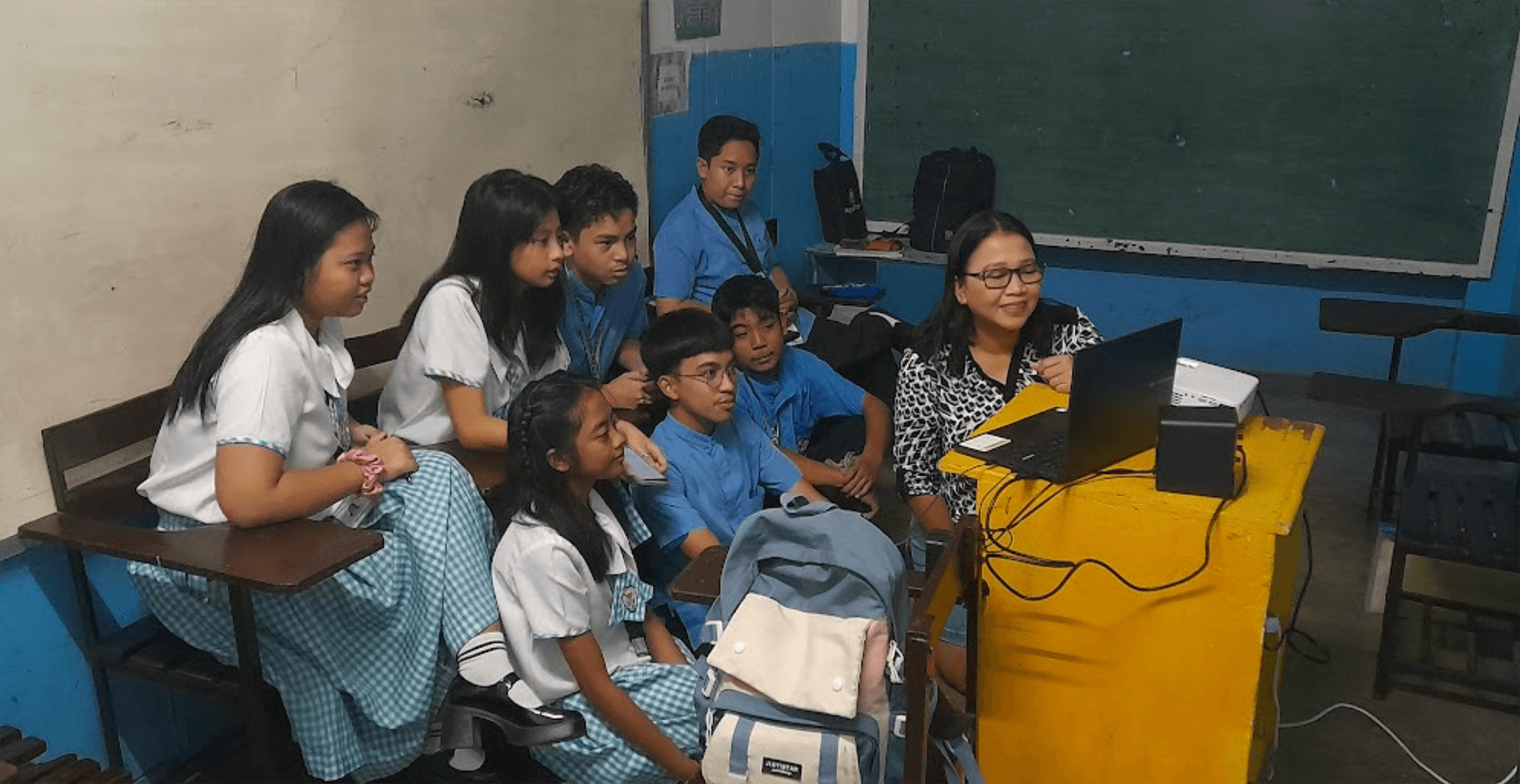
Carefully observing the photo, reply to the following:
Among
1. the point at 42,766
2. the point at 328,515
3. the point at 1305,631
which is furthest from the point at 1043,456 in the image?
the point at 42,766

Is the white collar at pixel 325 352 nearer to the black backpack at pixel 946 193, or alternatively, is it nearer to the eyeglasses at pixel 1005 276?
the eyeglasses at pixel 1005 276

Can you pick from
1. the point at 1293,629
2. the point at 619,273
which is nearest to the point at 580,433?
the point at 619,273

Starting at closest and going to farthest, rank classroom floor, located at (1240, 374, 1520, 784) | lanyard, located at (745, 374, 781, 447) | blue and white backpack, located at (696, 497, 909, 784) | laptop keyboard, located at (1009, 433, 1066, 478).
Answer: blue and white backpack, located at (696, 497, 909, 784) → laptop keyboard, located at (1009, 433, 1066, 478) → classroom floor, located at (1240, 374, 1520, 784) → lanyard, located at (745, 374, 781, 447)

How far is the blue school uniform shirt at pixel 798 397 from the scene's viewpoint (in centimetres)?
284

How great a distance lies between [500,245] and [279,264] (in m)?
0.57

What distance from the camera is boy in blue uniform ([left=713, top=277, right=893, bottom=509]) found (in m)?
2.79

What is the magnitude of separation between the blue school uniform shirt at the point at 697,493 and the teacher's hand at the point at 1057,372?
60cm

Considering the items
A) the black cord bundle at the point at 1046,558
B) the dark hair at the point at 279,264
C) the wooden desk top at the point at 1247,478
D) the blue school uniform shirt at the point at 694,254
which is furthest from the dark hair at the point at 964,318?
the blue school uniform shirt at the point at 694,254

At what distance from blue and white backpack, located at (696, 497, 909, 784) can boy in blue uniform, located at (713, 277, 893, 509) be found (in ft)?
3.19

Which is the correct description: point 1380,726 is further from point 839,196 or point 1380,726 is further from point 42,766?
point 839,196

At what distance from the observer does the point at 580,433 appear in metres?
1.94

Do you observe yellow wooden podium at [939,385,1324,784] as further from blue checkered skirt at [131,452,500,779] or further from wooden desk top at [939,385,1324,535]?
blue checkered skirt at [131,452,500,779]

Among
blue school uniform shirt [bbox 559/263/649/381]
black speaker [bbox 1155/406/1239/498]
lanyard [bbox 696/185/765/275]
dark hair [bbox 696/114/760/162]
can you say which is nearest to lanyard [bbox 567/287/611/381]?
blue school uniform shirt [bbox 559/263/649/381]

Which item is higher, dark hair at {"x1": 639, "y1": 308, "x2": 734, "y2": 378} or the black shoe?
dark hair at {"x1": 639, "y1": 308, "x2": 734, "y2": 378}
